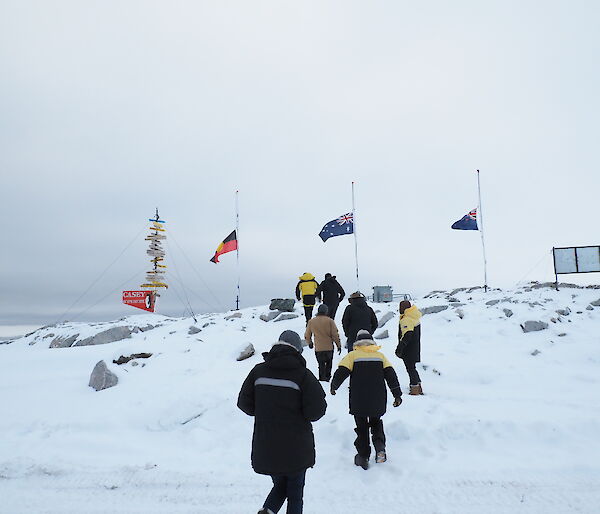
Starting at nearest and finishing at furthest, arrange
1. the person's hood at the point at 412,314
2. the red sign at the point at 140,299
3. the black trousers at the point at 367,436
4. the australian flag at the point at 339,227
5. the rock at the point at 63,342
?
the black trousers at the point at 367,436 < the person's hood at the point at 412,314 < the rock at the point at 63,342 < the australian flag at the point at 339,227 < the red sign at the point at 140,299

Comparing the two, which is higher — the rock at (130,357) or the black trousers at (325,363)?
the black trousers at (325,363)

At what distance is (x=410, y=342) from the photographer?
8.21 metres

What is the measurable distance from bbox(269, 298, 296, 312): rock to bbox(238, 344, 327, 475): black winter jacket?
51.6 ft

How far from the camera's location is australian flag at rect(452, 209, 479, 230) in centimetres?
2253

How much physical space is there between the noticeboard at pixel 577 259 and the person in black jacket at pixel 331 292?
12506 millimetres

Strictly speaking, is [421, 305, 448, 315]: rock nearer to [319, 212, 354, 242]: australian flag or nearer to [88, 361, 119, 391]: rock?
[319, 212, 354, 242]: australian flag

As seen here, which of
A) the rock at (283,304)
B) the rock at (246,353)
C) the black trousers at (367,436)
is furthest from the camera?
the rock at (283,304)

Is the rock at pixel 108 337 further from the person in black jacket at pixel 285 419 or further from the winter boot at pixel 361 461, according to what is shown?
the person in black jacket at pixel 285 419

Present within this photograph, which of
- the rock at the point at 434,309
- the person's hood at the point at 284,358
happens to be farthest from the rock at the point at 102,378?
the rock at the point at 434,309

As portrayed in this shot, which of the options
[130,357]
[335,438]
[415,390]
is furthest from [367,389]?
[130,357]

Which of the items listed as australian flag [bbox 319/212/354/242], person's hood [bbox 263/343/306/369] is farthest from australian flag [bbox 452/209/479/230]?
person's hood [bbox 263/343/306/369]

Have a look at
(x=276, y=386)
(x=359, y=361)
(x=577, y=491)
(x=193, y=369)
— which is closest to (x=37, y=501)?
(x=276, y=386)

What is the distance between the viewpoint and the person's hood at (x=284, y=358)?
12.3 ft

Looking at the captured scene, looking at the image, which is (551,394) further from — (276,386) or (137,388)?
(137,388)
